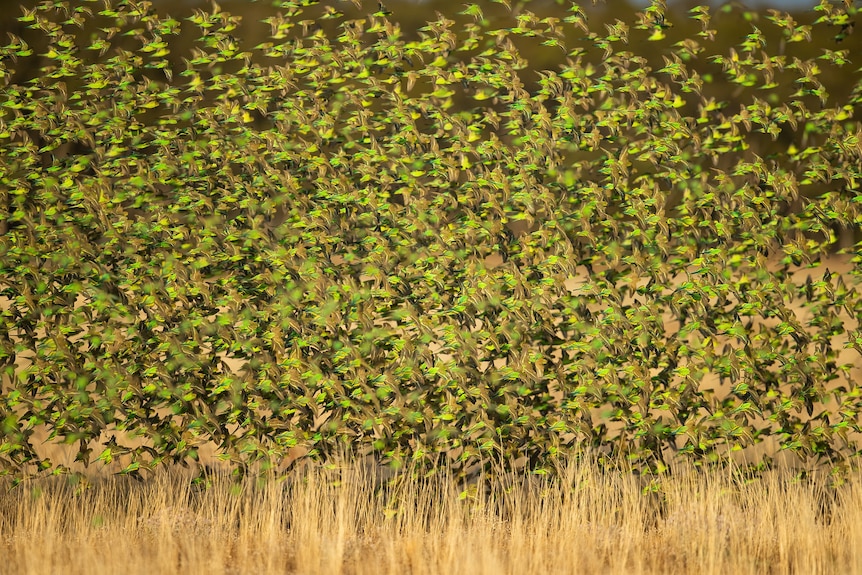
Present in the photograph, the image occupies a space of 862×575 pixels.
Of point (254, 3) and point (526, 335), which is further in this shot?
point (254, 3)

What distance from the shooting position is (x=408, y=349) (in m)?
4.98

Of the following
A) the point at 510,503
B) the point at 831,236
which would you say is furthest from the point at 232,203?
the point at 831,236

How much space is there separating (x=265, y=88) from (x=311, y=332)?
145 centimetres

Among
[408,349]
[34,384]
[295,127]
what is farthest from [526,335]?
[34,384]

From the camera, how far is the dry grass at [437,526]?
4.52 metres

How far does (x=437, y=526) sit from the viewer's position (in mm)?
4887

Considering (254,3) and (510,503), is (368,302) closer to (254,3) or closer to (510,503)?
(510,503)

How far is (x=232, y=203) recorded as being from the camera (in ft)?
16.9

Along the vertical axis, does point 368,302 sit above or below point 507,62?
below

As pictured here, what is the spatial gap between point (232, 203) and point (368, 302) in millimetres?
1011

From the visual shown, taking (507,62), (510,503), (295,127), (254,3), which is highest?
(254,3)

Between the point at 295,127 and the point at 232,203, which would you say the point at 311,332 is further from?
the point at 295,127

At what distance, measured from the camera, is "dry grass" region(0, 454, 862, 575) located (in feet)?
14.8

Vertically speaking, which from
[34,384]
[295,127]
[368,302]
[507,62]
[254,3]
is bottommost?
[34,384]
